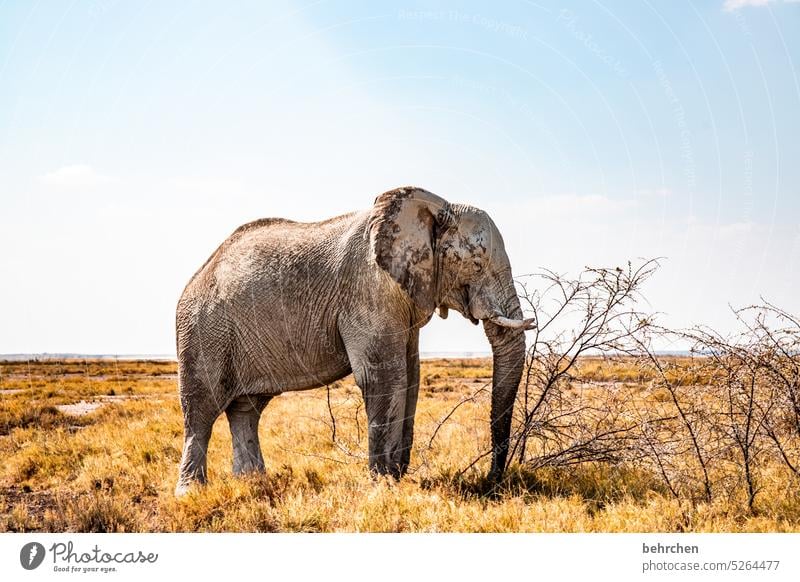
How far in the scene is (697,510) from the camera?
6.21 metres

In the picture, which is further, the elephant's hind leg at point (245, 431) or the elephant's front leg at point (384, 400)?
the elephant's hind leg at point (245, 431)

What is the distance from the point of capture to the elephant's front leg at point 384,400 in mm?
6930

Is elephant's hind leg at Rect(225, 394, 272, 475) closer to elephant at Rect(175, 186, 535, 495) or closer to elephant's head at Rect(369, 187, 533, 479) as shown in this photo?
elephant at Rect(175, 186, 535, 495)

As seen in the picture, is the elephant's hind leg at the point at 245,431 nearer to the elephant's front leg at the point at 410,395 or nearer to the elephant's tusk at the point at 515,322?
the elephant's front leg at the point at 410,395

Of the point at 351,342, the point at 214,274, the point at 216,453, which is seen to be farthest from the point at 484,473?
the point at 216,453

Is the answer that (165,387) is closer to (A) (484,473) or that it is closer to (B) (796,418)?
(A) (484,473)

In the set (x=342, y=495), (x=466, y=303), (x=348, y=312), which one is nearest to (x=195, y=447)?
(x=342, y=495)

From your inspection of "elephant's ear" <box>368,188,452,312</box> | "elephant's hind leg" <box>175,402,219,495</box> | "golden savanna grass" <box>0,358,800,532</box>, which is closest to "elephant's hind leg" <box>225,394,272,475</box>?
"golden savanna grass" <box>0,358,800,532</box>

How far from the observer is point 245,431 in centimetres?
829

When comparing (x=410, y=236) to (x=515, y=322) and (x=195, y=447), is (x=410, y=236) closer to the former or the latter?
(x=515, y=322)

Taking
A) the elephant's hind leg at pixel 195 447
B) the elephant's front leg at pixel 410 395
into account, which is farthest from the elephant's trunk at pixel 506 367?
the elephant's hind leg at pixel 195 447
